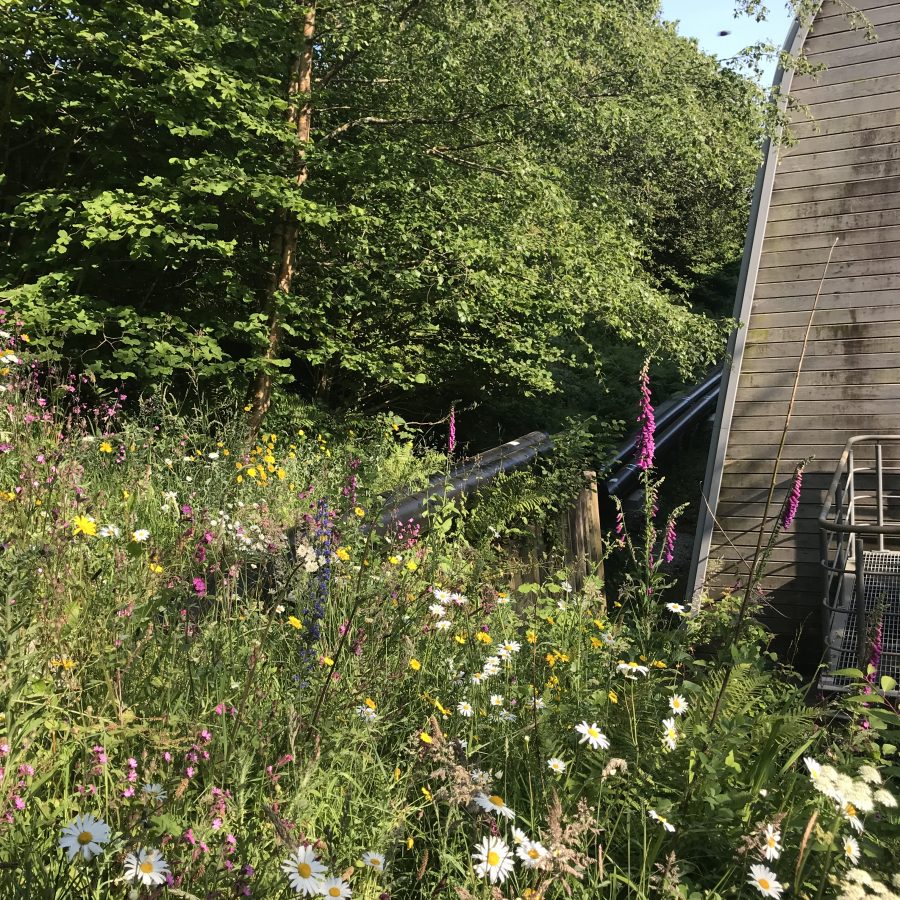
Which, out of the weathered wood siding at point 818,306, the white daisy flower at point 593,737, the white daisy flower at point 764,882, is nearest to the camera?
the white daisy flower at point 764,882

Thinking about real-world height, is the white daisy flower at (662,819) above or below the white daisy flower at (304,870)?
below

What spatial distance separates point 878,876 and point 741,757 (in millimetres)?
767

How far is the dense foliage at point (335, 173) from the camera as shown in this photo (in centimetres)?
730

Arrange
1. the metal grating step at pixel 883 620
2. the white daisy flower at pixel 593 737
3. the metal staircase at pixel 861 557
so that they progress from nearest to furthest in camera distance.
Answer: the white daisy flower at pixel 593 737 < the metal staircase at pixel 861 557 < the metal grating step at pixel 883 620

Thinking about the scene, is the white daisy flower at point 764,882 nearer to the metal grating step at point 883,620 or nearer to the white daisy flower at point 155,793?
the white daisy flower at point 155,793

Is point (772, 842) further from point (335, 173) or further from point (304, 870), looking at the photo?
point (335, 173)

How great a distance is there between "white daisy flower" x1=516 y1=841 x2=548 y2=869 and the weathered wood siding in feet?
24.4

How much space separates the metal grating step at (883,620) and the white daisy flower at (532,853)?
4.87 m

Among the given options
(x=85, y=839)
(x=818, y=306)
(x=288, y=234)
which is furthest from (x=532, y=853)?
(x=818, y=306)

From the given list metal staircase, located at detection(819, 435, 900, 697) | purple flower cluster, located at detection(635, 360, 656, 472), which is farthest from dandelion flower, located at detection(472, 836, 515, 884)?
metal staircase, located at detection(819, 435, 900, 697)

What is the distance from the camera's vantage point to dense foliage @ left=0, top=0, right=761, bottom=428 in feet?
24.0

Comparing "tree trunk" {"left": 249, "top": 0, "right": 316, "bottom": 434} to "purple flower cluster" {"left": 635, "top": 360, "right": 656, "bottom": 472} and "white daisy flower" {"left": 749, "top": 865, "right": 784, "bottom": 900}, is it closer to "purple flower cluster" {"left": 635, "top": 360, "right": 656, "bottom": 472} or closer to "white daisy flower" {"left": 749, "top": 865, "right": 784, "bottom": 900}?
"purple flower cluster" {"left": 635, "top": 360, "right": 656, "bottom": 472}

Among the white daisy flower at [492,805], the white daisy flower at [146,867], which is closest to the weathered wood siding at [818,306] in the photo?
the white daisy flower at [492,805]

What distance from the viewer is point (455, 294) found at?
9.29 metres
